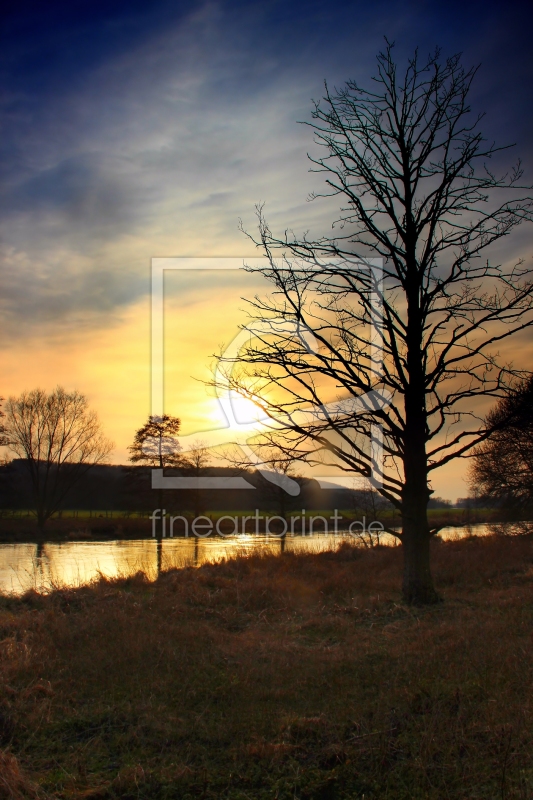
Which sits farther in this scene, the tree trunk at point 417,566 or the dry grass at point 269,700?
the tree trunk at point 417,566

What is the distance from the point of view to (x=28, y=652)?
24.8 feet

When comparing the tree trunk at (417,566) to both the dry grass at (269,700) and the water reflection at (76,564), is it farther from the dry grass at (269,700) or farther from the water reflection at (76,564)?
the water reflection at (76,564)

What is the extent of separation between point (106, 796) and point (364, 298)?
9556mm

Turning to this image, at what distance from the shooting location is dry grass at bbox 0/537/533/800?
4570 millimetres

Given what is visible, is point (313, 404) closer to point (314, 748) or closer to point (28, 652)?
point (28, 652)

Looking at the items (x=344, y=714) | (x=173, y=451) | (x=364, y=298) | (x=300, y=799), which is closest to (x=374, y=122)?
(x=364, y=298)

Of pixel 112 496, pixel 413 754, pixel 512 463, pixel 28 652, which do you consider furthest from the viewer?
pixel 112 496

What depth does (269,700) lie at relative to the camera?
6230mm

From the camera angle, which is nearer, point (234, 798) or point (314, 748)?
point (234, 798)

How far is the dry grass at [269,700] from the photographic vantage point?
4.57 m

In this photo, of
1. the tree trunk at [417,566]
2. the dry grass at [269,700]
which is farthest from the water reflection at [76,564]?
the tree trunk at [417,566]

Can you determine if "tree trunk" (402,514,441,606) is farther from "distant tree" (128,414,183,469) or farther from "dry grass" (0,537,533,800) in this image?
"distant tree" (128,414,183,469)

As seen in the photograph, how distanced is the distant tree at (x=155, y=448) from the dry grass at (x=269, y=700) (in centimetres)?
4005

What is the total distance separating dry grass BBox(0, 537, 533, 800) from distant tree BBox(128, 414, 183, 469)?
131 feet
